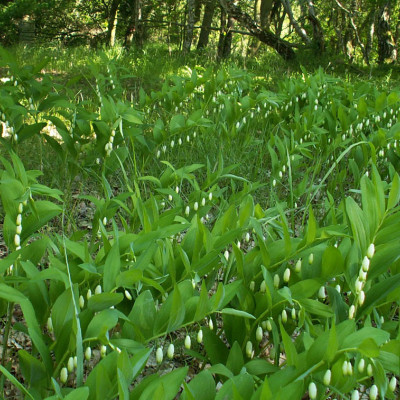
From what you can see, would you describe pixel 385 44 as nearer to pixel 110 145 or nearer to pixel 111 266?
pixel 110 145

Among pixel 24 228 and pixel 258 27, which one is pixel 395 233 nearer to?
pixel 24 228

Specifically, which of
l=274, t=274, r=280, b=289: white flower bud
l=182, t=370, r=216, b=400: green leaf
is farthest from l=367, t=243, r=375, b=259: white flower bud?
l=182, t=370, r=216, b=400: green leaf

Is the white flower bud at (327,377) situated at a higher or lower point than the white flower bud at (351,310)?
lower

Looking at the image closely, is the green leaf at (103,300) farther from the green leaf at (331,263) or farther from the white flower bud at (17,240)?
the green leaf at (331,263)

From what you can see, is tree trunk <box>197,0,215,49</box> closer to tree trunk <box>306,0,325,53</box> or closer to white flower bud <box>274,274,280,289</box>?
tree trunk <box>306,0,325,53</box>

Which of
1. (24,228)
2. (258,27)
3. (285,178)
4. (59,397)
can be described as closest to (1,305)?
(24,228)

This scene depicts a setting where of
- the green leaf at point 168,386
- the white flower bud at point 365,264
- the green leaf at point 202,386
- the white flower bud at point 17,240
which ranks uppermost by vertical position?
the white flower bud at point 365,264

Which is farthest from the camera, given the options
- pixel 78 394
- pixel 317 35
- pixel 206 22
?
pixel 206 22

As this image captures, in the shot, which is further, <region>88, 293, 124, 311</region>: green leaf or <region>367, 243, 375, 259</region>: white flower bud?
<region>367, 243, 375, 259</region>: white flower bud

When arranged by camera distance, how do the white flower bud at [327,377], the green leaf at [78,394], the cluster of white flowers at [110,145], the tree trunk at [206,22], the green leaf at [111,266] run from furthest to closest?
the tree trunk at [206,22] → the cluster of white flowers at [110,145] → the green leaf at [111,266] → the white flower bud at [327,377] → the green leaf at [78,394]

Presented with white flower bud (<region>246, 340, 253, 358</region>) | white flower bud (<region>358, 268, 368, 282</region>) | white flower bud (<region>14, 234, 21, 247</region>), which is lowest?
white flower bud (<region>246, 340, 253, 358</region>)

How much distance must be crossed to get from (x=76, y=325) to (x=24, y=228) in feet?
1.99

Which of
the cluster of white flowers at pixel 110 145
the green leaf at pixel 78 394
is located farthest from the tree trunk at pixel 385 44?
the green leaf at pixel 78 394

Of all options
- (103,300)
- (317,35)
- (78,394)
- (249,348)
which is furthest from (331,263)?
(317,35)
